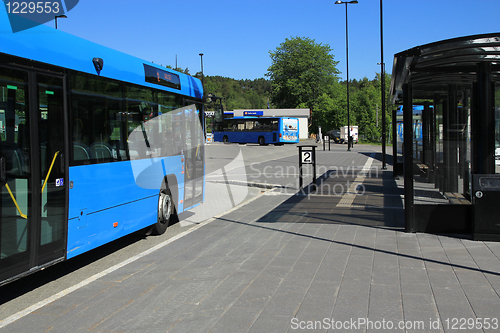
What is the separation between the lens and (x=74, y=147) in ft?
18.0

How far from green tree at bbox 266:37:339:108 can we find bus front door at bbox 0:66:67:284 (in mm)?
78905

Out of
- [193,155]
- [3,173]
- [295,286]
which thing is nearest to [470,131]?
[295,286]

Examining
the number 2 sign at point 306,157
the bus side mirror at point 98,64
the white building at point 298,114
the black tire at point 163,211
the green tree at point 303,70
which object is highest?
the green tree at point 303,70

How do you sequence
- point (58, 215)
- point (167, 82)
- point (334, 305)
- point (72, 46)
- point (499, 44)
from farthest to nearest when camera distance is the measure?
1. point (167, 82)
2. point (499, 44)
3. point (72, 46)
4. point (58, 215)
5. point (334, 305)

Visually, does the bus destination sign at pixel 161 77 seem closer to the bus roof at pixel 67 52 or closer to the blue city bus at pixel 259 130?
the bus roof at pixel 67 52

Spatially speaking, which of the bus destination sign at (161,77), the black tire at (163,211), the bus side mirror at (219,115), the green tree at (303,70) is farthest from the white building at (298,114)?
the black tire at (163,211)

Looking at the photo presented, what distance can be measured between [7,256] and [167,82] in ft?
15.6

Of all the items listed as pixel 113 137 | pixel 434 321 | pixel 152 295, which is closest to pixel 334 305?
pixel 434 321

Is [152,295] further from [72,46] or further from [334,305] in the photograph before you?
[72,46]

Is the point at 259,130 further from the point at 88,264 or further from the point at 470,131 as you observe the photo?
the point at 88,264

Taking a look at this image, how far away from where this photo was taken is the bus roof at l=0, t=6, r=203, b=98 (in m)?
4.59

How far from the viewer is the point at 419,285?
486cm

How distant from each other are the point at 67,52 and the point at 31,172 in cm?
161

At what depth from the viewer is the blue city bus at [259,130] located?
166 ft
